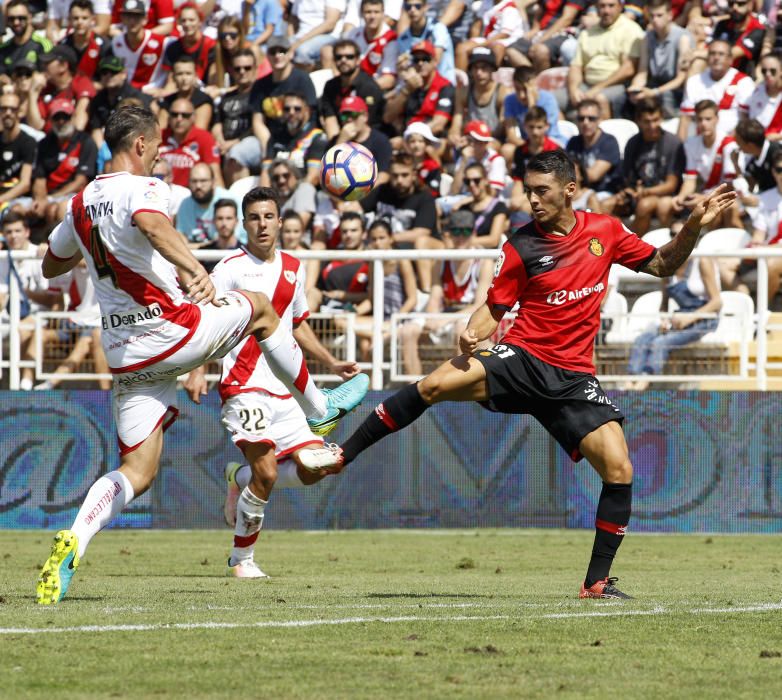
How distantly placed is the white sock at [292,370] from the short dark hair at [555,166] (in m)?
1.72

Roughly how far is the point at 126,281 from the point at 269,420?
9.23 ft

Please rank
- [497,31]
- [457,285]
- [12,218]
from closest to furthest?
[457,285], [12,218], [497,31]

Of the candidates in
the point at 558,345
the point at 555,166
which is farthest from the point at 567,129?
the point at 558,345

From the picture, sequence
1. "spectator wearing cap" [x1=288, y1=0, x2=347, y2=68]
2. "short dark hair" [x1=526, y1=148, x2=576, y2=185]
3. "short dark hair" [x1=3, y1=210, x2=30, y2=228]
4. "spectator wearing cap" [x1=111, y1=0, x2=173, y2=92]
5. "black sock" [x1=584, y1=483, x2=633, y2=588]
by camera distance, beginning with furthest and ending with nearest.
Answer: "spectator wearing cap" [x1=111, y1=0, x2=173, y2=92]
"spectator wearing cap" [x1=288, y1=0, x2=347, y2=68]
"short dark hair" [x1=3, y1=210, x2=30, y2=228]
"short dark hair" [x1=526, y1=148, x2=576, y2=185]
"black sock" [x1=584, y1=483, x2=633, y2=588]

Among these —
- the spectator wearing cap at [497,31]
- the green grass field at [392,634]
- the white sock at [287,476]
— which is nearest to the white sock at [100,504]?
the green grass field at [392,634]

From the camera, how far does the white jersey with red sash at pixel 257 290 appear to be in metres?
10.6

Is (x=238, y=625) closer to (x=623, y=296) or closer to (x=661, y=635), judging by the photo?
(x=661, y=635)

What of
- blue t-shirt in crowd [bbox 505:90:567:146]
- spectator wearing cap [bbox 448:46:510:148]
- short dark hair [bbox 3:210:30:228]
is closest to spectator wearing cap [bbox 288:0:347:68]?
spectator wearing cap [bbox 448:46:510:148]

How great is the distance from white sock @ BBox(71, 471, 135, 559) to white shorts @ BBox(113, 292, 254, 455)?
22 centimetres

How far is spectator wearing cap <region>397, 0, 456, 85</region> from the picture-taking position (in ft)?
64.2

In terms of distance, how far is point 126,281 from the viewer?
807cm

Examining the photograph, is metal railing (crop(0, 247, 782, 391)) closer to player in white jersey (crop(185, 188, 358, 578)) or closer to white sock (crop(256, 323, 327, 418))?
player in white jersey (crop(185, 188, 358, 578))

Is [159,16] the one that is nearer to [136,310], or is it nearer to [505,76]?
[505,76]

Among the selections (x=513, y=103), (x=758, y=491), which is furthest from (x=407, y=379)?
(x=513, y=103)
